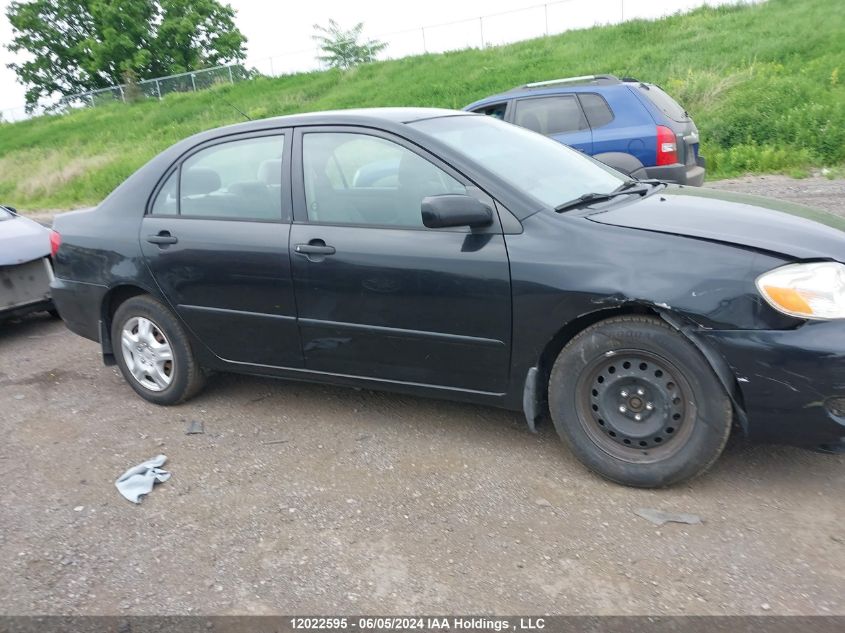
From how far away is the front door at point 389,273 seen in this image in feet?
11.4

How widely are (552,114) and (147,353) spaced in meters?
6.13

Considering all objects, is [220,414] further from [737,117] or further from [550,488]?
[737,117]

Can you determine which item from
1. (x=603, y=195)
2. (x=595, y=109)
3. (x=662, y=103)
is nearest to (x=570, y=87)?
(x=595, y=109)

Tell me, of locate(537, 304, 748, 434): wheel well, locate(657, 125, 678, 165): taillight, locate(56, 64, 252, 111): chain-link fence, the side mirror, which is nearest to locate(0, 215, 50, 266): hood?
the side mirror

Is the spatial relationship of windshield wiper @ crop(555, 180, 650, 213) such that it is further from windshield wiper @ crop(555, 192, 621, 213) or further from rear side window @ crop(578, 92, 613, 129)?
rear side window @ crop(578, 92, 613, 129)

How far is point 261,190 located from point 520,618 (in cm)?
264

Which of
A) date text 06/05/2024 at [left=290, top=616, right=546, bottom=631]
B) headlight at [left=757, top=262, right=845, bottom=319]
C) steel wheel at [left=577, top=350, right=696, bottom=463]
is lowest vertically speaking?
date text 06/05/2024 at [left=290, top=616, right=546, bottom=631]

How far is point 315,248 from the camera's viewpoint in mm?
3832

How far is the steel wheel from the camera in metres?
3.16

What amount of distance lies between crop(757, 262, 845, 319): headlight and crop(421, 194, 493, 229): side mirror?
3.95 feet

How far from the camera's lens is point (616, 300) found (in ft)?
10.3

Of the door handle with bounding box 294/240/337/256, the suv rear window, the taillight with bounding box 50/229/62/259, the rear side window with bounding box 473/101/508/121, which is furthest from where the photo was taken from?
the rear side window with bounding box 473/101/508/121

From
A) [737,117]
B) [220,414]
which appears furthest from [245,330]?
[737,117]

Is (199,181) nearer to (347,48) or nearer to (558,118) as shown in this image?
(558,118)
